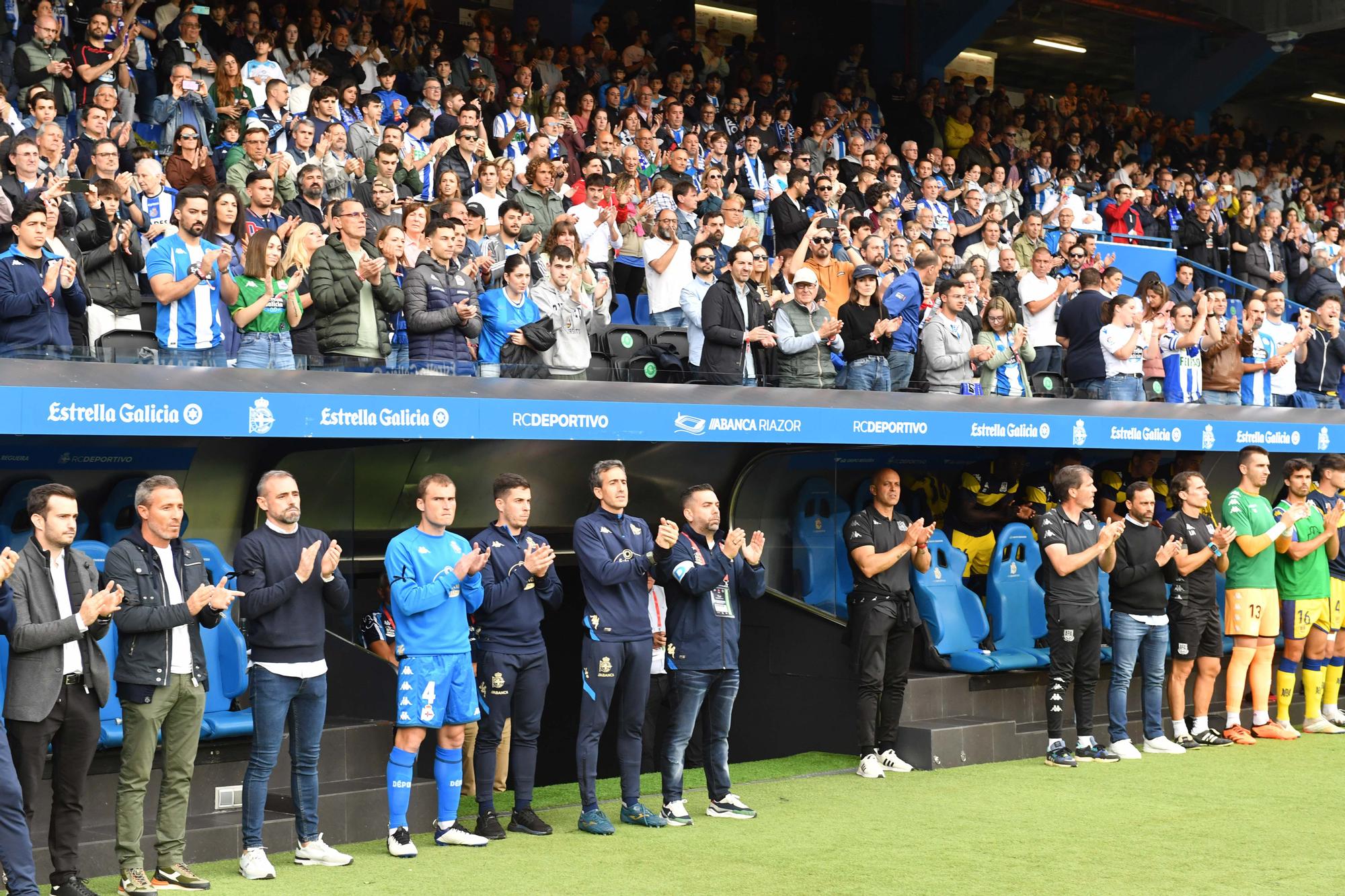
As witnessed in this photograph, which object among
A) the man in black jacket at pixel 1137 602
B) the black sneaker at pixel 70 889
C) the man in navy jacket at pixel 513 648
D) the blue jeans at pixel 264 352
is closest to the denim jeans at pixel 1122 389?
the man in black jacket at pixel 1137 602

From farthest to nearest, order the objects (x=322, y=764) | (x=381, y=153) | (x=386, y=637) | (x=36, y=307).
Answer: (x=381, y=153) → (x=386, y=637) → (x=322, y=764) → (x=36, y=307)

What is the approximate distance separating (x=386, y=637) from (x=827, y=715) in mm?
3031

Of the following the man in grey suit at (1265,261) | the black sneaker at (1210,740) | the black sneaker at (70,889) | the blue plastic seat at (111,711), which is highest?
the man in grey suit at (1265,261)

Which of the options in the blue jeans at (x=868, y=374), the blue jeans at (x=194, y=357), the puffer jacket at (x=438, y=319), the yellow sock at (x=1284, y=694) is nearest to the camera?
the blue jeans at (x=194, y=357)

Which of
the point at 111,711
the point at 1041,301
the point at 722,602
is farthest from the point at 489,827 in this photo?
the point at 1041,301

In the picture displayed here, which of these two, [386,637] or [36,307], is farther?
[386,637]

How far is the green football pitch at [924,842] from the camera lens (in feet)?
20.8

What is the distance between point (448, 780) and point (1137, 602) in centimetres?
461

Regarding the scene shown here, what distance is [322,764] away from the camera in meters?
7.27

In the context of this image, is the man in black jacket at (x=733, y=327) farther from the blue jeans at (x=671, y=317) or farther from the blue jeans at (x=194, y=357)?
the blue jeans at (x=194, y=357)

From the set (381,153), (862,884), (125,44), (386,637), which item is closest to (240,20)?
(125,44)

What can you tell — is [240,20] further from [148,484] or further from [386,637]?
[148,484]

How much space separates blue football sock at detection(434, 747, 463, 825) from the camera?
694 cm

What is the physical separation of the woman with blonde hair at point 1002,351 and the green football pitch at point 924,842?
8.55 ft
